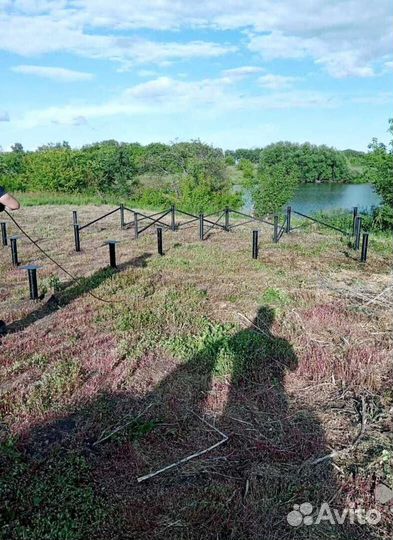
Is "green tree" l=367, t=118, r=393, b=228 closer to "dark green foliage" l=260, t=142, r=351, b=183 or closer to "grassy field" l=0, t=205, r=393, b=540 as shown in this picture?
"grassy field" l=0, t=205, r=393, b=540

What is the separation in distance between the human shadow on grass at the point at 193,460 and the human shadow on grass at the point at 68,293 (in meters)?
2.61

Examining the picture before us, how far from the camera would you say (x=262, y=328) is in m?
5.87

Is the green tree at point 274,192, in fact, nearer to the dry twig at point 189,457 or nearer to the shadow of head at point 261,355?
the shadow of head at point 261,355

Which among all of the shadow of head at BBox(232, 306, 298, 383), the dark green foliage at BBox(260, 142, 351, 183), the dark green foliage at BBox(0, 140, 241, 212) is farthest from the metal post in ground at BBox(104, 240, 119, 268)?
the dark green foliage at BBox(260, 142, 351, 183)

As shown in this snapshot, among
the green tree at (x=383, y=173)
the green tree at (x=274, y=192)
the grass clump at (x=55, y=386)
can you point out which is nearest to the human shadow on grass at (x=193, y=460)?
the grass clump at (x=55, y=386)

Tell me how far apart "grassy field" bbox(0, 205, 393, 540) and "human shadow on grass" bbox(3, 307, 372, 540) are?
0.01 meters

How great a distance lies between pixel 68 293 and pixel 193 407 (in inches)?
168

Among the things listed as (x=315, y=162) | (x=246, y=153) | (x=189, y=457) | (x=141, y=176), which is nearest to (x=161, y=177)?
(x=141, y=176)

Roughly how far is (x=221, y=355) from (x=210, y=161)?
32281mm

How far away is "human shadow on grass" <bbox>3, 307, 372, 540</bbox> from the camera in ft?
9.08

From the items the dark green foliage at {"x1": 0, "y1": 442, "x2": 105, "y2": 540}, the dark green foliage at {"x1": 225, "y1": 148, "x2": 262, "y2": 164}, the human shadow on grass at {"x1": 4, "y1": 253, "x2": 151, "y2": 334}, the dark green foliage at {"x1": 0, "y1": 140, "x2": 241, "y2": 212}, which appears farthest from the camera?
the dark green foliage at {"x1": 225, "y1": 148, "x2": 262, "y2": 164}

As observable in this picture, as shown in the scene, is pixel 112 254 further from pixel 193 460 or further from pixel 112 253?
pixel 193 460

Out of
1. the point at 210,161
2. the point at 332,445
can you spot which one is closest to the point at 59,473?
the point at 332,445

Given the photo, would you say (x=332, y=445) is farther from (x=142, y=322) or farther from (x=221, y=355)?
(x=142, y=322)
